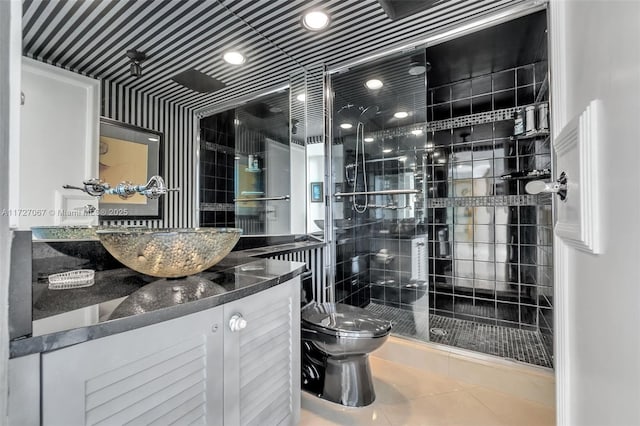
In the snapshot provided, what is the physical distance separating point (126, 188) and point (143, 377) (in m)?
0.73

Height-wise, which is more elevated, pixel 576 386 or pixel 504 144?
pixel 504 144

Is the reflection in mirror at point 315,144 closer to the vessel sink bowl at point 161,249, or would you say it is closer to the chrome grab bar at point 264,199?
the chrome grab bar at point 264,199

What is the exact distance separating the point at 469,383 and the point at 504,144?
1947 mm

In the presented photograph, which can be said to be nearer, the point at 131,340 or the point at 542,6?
the point at 131,340

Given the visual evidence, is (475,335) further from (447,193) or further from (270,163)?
(270,163)

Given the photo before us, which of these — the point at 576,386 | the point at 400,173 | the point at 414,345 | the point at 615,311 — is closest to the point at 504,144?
the point at 400,173

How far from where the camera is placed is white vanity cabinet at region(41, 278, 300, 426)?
0.53 meters

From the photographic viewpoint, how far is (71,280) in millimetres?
852

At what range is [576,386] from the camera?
2.67 ft

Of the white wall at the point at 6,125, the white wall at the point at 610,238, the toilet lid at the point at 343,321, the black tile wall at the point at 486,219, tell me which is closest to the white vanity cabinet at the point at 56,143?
the white wall at the point at 6,125

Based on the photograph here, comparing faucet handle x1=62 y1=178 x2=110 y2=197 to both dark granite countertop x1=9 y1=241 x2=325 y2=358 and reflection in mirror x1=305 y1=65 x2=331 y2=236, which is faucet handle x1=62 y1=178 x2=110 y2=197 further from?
reflection in mirror x1=305 y1=65 x2=331 y2=236

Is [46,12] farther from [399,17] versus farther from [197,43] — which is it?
[399,17]

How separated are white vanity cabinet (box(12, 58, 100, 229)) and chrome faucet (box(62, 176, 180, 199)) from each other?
23mm

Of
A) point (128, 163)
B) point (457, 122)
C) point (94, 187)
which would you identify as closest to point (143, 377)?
point (94, 187)
